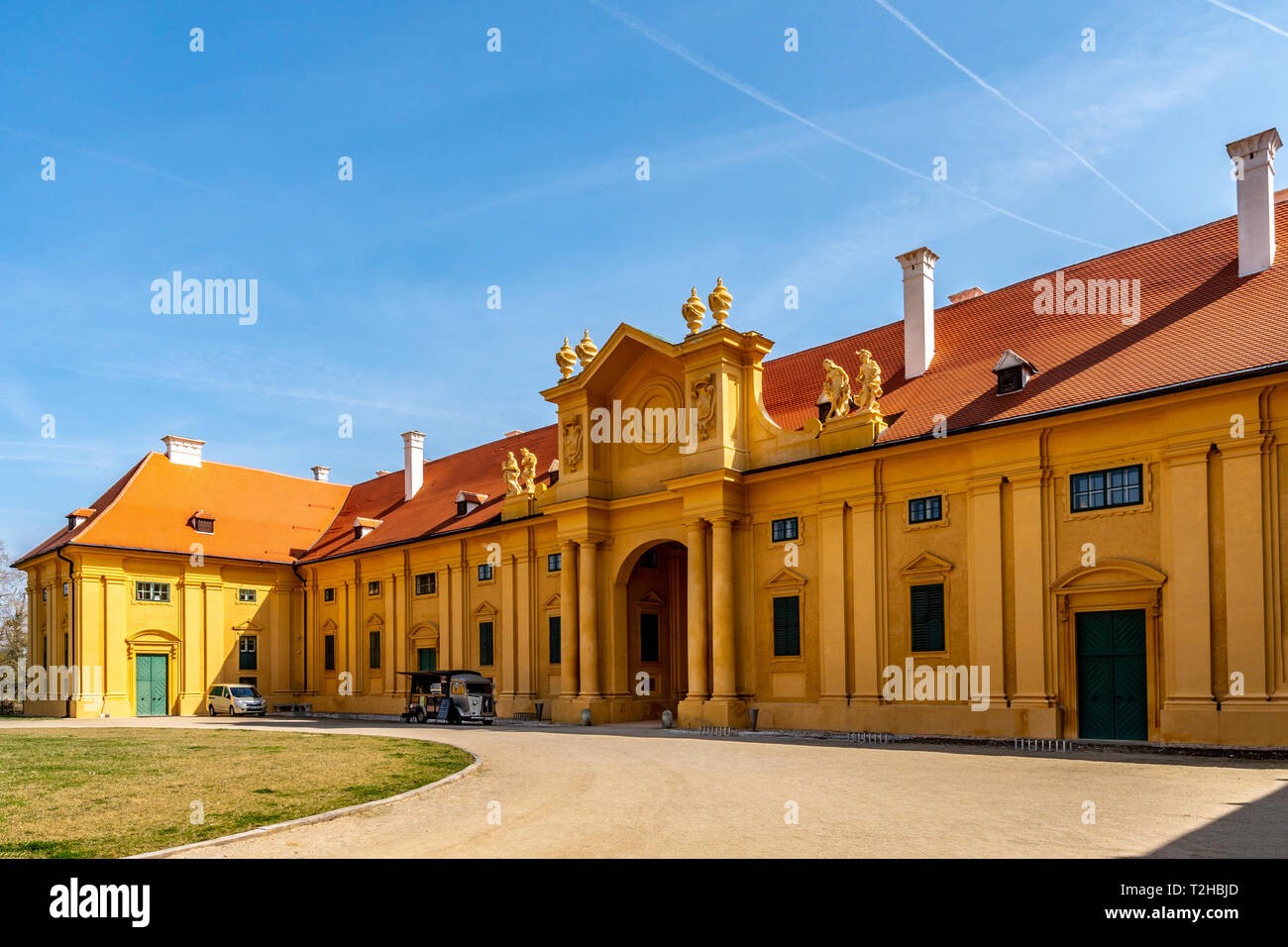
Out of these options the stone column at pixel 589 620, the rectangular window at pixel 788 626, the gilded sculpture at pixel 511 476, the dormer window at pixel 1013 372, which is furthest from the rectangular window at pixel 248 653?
the dormer window at pixel 1013 372

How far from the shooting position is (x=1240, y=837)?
35.3 feet

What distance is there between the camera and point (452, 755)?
21328mm

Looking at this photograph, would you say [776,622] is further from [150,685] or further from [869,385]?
[150,685]

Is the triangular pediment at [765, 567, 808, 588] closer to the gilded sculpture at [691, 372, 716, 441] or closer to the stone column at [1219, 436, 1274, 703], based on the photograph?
the gilded sculpture at [691, 372, 716, 441]

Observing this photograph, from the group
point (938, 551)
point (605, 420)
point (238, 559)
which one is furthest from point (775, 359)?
point (238, 559)

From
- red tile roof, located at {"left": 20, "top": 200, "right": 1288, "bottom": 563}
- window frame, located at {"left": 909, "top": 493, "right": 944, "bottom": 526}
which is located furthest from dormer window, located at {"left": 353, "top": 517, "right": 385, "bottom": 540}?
window frame, located at {"left": 909, "top": 493, "right": 944, "bottom": 526}

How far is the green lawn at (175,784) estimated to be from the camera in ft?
36.7

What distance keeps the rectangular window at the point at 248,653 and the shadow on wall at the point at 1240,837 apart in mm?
47088

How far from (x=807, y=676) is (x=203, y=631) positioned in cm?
3216

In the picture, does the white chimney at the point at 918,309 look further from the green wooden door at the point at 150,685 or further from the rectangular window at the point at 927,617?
the green wooden door at the point at 150,685

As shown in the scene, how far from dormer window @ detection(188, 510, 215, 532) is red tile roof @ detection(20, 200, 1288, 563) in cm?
38

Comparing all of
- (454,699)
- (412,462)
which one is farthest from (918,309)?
(412,462)

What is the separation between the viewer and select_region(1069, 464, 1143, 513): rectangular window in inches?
949
